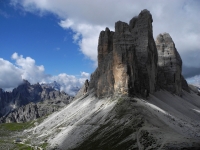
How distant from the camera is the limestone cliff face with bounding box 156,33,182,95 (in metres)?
182

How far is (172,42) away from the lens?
191750 mm

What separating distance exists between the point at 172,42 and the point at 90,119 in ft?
352

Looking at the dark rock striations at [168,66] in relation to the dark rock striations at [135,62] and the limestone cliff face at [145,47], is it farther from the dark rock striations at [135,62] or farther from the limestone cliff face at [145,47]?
the limestone cliff face at [145,47]

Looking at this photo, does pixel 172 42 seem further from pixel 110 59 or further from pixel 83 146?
pixel 83 146

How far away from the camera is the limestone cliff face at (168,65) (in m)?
182

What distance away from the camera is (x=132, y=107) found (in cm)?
10344

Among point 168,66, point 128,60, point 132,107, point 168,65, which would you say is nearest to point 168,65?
point 168,65

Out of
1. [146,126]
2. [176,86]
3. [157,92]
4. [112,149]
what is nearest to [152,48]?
[157,92]

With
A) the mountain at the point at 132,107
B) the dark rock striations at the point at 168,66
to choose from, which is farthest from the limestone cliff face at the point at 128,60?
the dark rock striations at the point at 168,66

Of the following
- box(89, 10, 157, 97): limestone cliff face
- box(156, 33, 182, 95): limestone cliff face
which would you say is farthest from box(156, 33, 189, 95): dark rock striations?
box(89, 10, 157, 97): limestone cliff face

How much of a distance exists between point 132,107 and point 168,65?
95.3m

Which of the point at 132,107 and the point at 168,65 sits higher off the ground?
the point at 168,65

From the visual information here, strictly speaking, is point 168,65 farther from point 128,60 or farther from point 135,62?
point 128,60

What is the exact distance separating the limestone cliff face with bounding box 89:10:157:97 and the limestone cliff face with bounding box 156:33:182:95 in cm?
2275
